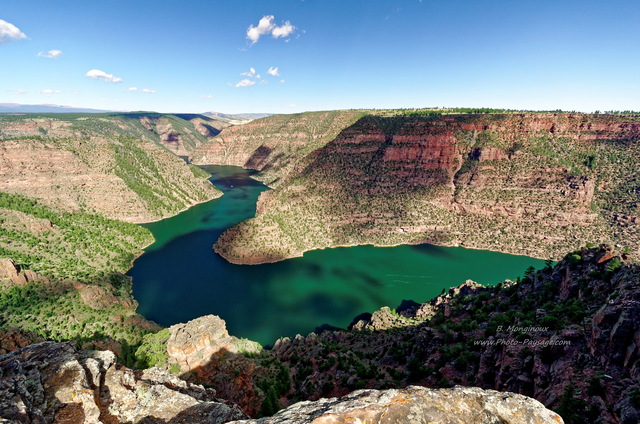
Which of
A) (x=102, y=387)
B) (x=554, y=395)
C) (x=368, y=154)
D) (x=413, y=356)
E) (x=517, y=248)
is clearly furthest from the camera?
(x=368, y=154)

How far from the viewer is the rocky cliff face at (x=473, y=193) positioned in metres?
121

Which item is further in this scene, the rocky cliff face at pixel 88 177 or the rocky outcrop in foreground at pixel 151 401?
the rocky cliff face at pixel 88 177

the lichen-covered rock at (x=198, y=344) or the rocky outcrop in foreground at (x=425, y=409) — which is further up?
the rocky outcrop in foreground at (x=425, y=409)

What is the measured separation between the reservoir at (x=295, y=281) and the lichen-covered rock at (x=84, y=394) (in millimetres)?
62015

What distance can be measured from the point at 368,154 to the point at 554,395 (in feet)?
492

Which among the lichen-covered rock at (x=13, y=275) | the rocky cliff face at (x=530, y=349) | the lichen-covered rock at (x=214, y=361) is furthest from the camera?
the lichen-covered rock at (x=13, y=275)

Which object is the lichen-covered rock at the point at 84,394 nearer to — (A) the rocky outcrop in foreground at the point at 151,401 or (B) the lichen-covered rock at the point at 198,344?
(A) the rocky outcrop in foreground at the point at 151,401

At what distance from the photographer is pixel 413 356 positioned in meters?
44.5

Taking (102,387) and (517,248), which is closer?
(102,387)

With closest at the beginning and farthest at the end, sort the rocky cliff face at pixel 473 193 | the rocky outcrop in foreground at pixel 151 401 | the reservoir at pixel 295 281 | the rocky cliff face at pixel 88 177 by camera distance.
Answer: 1. the rocky outcrop in foreground at pixel 151 401
2. the reservoir at pixel 295 281
3. the rocky cliff face at pixel 473 193
4. the rocky cliff face at pixel 88 177

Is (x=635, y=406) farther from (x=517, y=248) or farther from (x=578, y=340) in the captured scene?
(x=517, y=248)

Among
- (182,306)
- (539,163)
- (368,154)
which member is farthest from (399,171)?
(182,306)

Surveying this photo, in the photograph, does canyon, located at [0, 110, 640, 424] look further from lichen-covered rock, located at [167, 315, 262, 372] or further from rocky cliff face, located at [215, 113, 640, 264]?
rocky cliff face, located at [215, 113, 640, 264]

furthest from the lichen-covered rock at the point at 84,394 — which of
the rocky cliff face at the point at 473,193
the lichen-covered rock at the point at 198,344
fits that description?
the rocky cliff face at the point at 473,193
